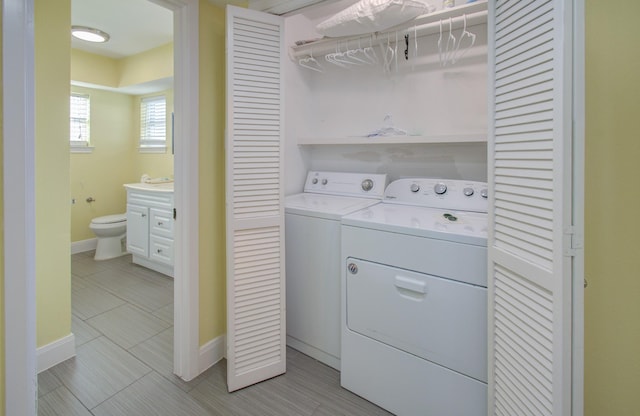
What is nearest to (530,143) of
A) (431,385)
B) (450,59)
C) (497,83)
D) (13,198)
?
(497,83)

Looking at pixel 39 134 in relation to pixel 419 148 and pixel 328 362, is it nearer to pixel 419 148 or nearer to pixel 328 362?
pixel 328 362

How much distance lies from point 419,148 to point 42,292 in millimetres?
2480

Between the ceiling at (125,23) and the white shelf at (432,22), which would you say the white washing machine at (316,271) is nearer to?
the white shelf at (432,22)

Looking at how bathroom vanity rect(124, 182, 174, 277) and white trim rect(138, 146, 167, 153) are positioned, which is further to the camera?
white trim rect(138, 146, 167, 153)

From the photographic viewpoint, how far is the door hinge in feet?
2.66

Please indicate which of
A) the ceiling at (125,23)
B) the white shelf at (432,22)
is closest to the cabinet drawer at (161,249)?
the ceiling at (125,23)

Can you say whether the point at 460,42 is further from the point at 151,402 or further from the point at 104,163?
the point at 104,163

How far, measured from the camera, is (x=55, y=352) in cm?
188

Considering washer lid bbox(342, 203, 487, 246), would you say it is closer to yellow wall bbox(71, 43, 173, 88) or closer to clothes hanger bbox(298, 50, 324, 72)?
clothes hanger bbox(298, 50, 324, 72)

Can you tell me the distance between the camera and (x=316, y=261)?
189 centimetres

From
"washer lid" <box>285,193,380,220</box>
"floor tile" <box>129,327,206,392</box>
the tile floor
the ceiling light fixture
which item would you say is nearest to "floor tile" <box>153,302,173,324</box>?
the tile floor

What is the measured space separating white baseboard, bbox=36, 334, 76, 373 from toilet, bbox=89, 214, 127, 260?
6.94 ft

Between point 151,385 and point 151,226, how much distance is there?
2.04 metres

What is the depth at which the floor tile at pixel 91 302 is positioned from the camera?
8.25ft
